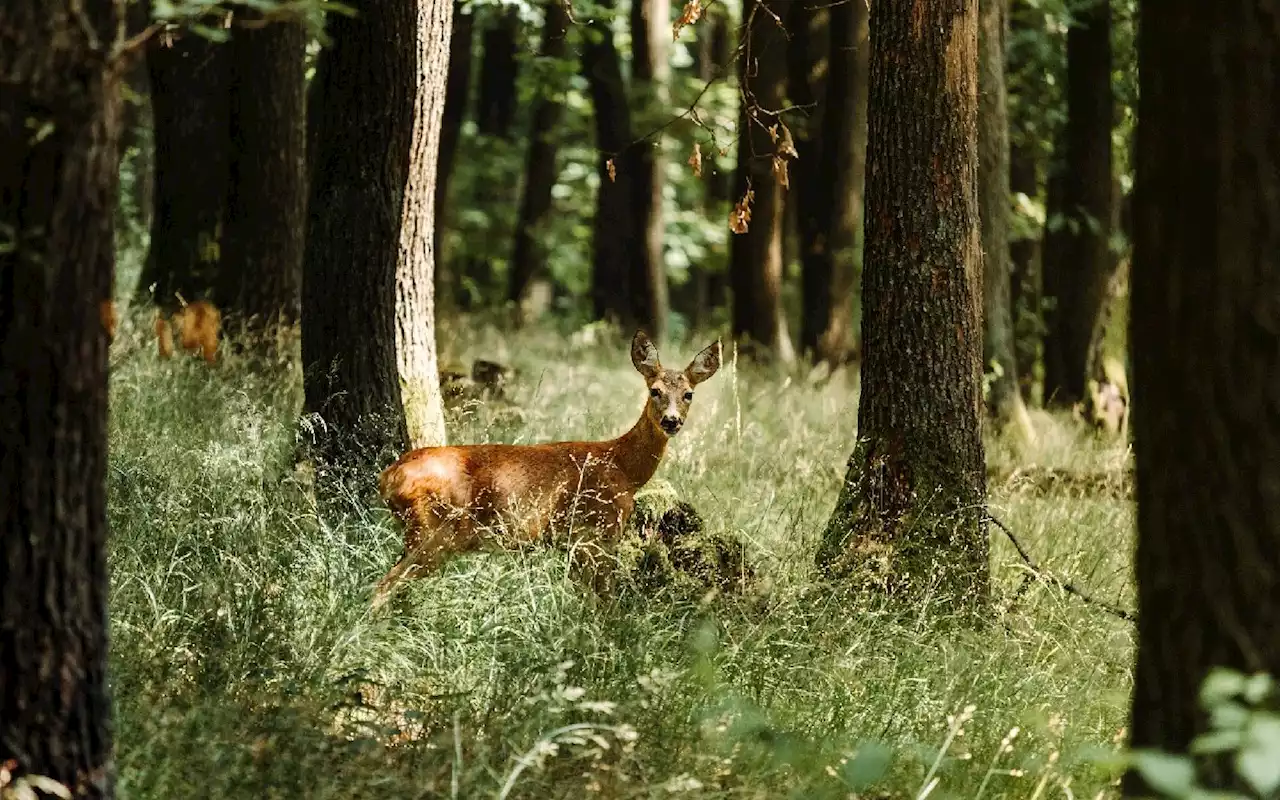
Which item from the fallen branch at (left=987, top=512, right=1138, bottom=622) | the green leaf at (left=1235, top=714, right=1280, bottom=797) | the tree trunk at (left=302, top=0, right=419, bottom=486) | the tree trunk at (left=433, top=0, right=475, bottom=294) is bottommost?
the fallen branch at (left=987, top=512, right=1138, bottom=622)

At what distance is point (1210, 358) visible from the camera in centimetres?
359

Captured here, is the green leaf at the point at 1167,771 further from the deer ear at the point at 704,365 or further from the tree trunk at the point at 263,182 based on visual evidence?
the tree trunk at the point at 263,182

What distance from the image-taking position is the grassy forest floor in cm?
455

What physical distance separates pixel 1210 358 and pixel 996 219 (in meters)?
9.20

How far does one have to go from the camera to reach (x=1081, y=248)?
1650 centimetres

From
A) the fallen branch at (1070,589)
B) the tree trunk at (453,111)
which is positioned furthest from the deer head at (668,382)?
the tree trunk at (453,111)

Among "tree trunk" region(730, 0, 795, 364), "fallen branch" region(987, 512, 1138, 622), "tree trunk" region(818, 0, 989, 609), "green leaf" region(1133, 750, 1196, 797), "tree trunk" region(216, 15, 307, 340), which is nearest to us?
"green leaf" region(1133, 750, 1196, 797)

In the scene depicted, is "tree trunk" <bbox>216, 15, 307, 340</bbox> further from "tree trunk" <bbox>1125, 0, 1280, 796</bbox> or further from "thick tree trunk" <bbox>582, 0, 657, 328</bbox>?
"tree trunk" <bbox>1125, 0, 1280, 796</bbox>

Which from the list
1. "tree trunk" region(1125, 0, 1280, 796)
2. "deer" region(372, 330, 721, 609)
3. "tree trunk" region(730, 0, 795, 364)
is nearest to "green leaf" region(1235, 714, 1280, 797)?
"tree trunk" region(1125, 0, 1280, 796)

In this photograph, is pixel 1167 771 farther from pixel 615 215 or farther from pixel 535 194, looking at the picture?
pixel 535 194

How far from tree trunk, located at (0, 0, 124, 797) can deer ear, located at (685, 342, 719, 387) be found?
4808 mm

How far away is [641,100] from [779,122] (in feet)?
37.7

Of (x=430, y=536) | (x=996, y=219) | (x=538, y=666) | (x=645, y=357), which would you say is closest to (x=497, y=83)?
(x=996, y=219)

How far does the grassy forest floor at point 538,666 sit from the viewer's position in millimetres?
4547
